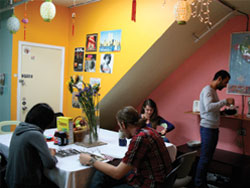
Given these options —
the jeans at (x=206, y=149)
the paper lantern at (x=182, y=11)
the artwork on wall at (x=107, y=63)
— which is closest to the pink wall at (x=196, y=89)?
the jeans at (x=206, y=149)

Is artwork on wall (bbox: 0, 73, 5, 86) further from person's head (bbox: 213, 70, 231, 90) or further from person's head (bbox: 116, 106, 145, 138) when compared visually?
person's head (bbox: 213, 70, 231, 90)

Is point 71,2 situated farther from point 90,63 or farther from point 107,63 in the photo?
point 107,63

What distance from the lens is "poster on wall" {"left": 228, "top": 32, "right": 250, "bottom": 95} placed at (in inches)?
138

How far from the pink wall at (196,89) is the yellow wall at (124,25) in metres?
1.07

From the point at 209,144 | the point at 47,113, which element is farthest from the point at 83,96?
the point at 209,144

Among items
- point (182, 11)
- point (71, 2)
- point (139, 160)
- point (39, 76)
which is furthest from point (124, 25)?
point (139, 160)

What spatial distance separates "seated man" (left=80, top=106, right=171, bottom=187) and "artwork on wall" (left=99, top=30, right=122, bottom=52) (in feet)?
6.24

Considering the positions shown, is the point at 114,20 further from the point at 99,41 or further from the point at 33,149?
the point at 33,149

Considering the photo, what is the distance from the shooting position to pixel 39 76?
4305mm

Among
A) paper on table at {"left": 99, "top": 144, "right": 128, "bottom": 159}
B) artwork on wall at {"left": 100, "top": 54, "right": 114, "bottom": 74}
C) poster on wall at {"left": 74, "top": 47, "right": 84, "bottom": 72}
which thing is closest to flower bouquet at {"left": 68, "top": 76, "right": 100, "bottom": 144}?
paper on table at {"left": 99, "top": 144, "right": 128, "bottom": 159}

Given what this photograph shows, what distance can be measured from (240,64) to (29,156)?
9.77 ft

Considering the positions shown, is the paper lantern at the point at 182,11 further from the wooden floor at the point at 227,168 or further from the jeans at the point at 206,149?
the wooden floor at the point at 227,168

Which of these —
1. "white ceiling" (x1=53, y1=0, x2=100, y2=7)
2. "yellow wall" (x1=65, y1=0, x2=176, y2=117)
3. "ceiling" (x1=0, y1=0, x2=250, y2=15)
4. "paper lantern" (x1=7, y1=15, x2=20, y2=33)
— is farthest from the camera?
"white ceiling" (x1=53, y1=0, x2=100, y2=7)

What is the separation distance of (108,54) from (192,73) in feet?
4.35
